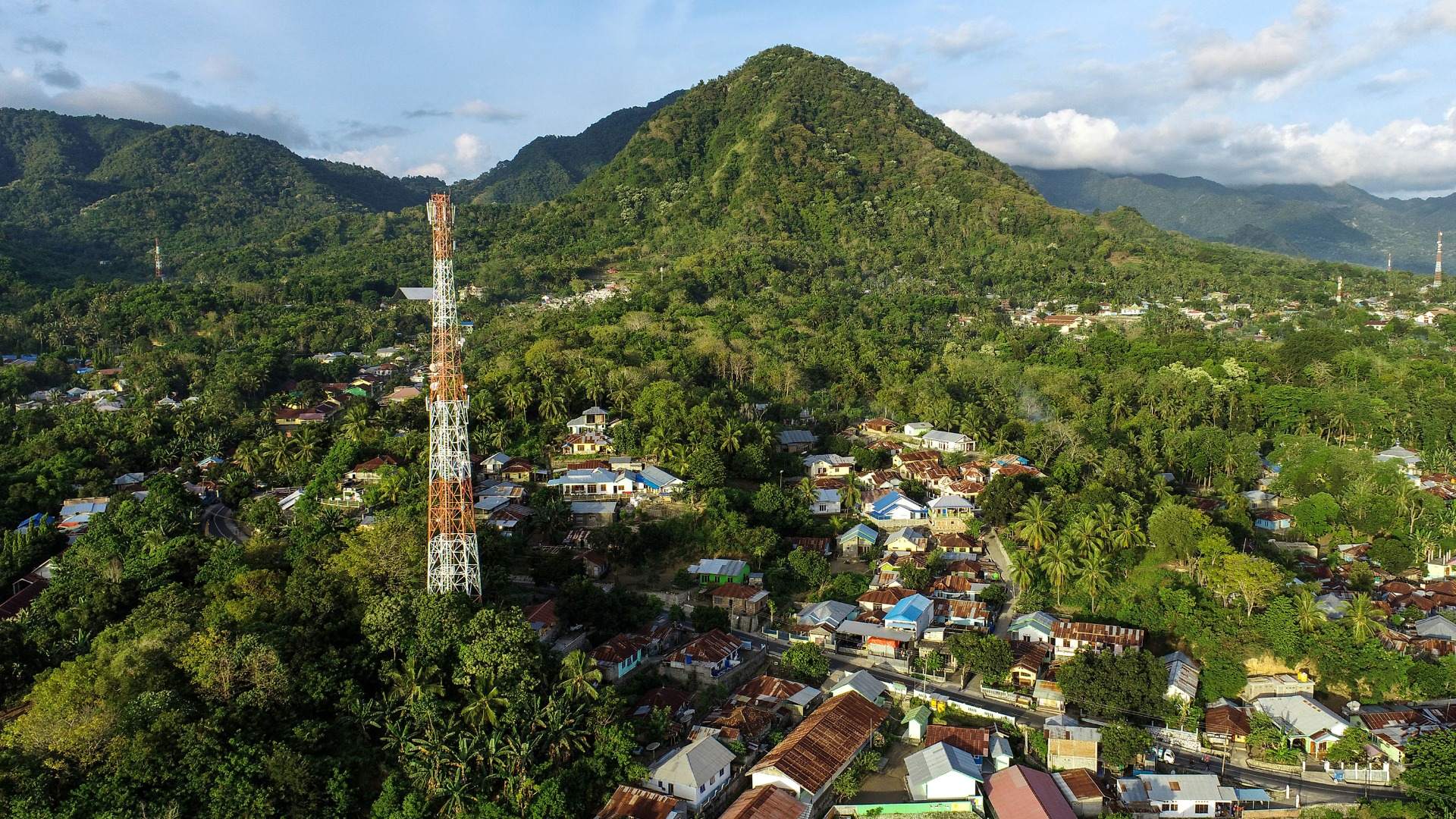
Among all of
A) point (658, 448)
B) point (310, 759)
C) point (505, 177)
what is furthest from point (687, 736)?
point (505, 177)

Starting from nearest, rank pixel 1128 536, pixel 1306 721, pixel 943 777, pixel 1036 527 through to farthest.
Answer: pixel 943 777, pixel 1306 721, pixel 1128 536, pixel 1036 527

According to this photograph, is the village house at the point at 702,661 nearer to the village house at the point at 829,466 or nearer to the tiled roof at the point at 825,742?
the tiled roof at the point at 825,742

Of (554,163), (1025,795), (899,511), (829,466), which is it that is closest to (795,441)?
(829,466)

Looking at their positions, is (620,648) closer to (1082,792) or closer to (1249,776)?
(1082,792)

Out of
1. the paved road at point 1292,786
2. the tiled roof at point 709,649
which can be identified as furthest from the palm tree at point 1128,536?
the tiled roof at point 709,649

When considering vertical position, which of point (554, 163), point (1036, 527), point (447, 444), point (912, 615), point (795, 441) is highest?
point (554, 163)

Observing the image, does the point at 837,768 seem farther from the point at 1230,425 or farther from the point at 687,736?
the point at 1230,425
